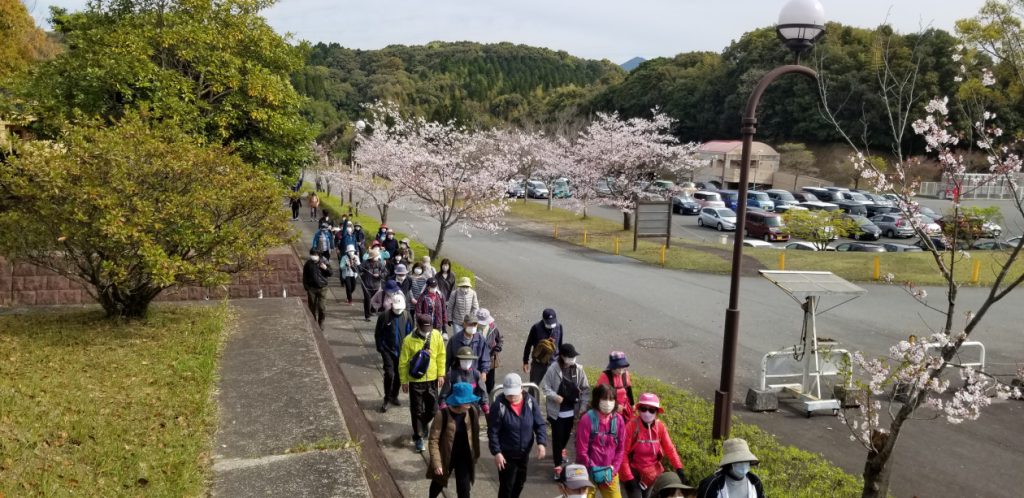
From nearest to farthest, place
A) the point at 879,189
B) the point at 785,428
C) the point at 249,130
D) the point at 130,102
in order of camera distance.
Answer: the point at 879,189
the point at 785,428
the point at 130,102
the point at 249,130

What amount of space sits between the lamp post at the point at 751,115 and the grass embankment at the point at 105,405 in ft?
16.2

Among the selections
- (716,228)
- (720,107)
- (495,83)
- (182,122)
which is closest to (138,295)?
(182,122)

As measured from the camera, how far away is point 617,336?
14.5 metres

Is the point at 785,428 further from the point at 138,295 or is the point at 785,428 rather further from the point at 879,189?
the point at 138,295

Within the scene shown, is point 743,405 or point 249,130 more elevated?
point 249,130

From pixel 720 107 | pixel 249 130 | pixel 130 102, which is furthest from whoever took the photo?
pixel 720 107

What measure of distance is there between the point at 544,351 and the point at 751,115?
3821mm

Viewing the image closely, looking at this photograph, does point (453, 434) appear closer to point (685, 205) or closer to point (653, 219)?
point (653, 219)

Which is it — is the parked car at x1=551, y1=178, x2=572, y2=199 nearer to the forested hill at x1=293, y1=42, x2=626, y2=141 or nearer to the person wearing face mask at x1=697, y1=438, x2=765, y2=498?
the forested hill at x1=293, y1=42, x2=626, y2=141

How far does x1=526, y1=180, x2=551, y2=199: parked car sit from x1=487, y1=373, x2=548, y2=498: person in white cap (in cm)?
4670

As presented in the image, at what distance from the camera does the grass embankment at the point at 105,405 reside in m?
5.40

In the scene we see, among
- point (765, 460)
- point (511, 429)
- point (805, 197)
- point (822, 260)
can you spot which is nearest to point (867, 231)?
point (822, 260)

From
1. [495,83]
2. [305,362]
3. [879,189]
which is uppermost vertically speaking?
[495,83]

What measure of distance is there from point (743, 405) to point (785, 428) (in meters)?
0.95
